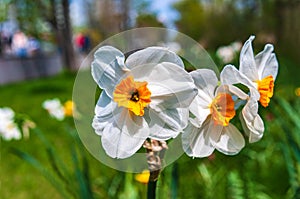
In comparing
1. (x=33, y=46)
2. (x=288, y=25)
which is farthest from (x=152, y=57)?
(x=33, y=46)

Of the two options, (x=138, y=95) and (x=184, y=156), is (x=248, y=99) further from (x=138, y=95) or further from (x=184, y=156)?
(x=184, y=156)

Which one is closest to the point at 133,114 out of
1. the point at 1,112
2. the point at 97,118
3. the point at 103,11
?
the point at 97,118

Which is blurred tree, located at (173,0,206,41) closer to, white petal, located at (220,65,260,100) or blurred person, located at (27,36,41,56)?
blurred person, located at (27,36,41,56)

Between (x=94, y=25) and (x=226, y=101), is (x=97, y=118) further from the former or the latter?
(x=94, y=25)

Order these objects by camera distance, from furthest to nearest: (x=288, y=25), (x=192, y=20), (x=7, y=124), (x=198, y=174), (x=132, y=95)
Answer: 1. (x=192, y=20)
2. (x=288, y=25)
3. (x=198, y=174)
4. (x=7, y=124)
5. (x=132, y=95)

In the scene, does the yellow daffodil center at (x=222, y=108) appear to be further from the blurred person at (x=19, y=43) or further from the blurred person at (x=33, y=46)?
the blurred person at (x=33, y=46)
